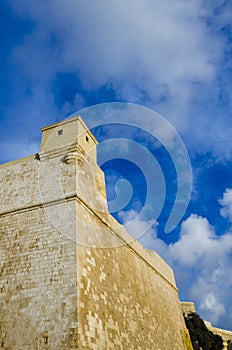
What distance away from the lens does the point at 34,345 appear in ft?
23.0

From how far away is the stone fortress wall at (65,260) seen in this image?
24.1 feet

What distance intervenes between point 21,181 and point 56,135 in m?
2.19

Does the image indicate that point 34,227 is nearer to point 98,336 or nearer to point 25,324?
point 25,324

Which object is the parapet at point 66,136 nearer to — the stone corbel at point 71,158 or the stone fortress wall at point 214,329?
the stone corbel at point 71,158

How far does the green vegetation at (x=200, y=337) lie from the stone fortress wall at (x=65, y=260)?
1044 cm

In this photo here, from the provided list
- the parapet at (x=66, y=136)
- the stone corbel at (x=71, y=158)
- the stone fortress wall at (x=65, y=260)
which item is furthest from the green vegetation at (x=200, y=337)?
the stone corbel at (x=71, y=158)

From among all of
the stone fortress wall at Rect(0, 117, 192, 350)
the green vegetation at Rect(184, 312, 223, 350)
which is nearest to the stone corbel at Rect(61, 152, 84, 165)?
the stone fortress wall at Rect(0, 117, 192, 350)

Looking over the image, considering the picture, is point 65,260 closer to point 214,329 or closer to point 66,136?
point 66,136

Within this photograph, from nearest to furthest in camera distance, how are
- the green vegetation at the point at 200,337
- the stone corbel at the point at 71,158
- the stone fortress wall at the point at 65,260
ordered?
the stone fortress wall at the point at 65,260 → the stone corbel at the point at 71,158 → the green vegetation at the point at 200,337

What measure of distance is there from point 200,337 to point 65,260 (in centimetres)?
1898

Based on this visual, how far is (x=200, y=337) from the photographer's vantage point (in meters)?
22.1

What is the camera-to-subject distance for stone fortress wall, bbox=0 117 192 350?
7352 millimetres

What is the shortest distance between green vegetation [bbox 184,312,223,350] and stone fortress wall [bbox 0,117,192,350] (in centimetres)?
1044

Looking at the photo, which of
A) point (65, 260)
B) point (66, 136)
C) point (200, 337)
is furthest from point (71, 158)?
point (200, 337)
